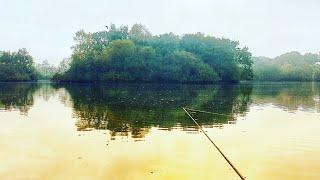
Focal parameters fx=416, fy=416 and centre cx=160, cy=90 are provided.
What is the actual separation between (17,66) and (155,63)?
36969mm

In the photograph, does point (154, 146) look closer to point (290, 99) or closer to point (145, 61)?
point (290, 99)

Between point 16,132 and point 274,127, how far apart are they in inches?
445

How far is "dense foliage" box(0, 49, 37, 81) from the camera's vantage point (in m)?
99.3

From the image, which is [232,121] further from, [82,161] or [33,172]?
[33,172]

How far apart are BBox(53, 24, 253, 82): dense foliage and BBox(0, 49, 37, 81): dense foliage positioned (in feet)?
46.2

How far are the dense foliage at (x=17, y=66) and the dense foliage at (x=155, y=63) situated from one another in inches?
555

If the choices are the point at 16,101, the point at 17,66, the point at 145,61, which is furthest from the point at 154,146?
the point at 17,66

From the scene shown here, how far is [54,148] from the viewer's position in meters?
13.7

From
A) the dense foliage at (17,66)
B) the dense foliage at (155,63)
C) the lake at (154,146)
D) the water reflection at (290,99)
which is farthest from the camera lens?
the dense foliage at (17,66)

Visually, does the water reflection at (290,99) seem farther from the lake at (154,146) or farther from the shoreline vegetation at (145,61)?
the shoreline vegetation at (145,61)

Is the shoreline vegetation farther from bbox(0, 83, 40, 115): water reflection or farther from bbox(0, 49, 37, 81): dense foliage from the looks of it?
bbox(0, 83, 40, 115): water reflection

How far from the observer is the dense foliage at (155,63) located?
8844 cm

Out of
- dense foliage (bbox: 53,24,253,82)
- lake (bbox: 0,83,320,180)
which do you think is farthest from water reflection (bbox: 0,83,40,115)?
dense foliage (bbox: 53,24,253,82)

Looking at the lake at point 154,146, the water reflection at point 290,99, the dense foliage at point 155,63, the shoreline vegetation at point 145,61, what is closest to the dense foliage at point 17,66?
the shoreline vegetation at point 145,61
